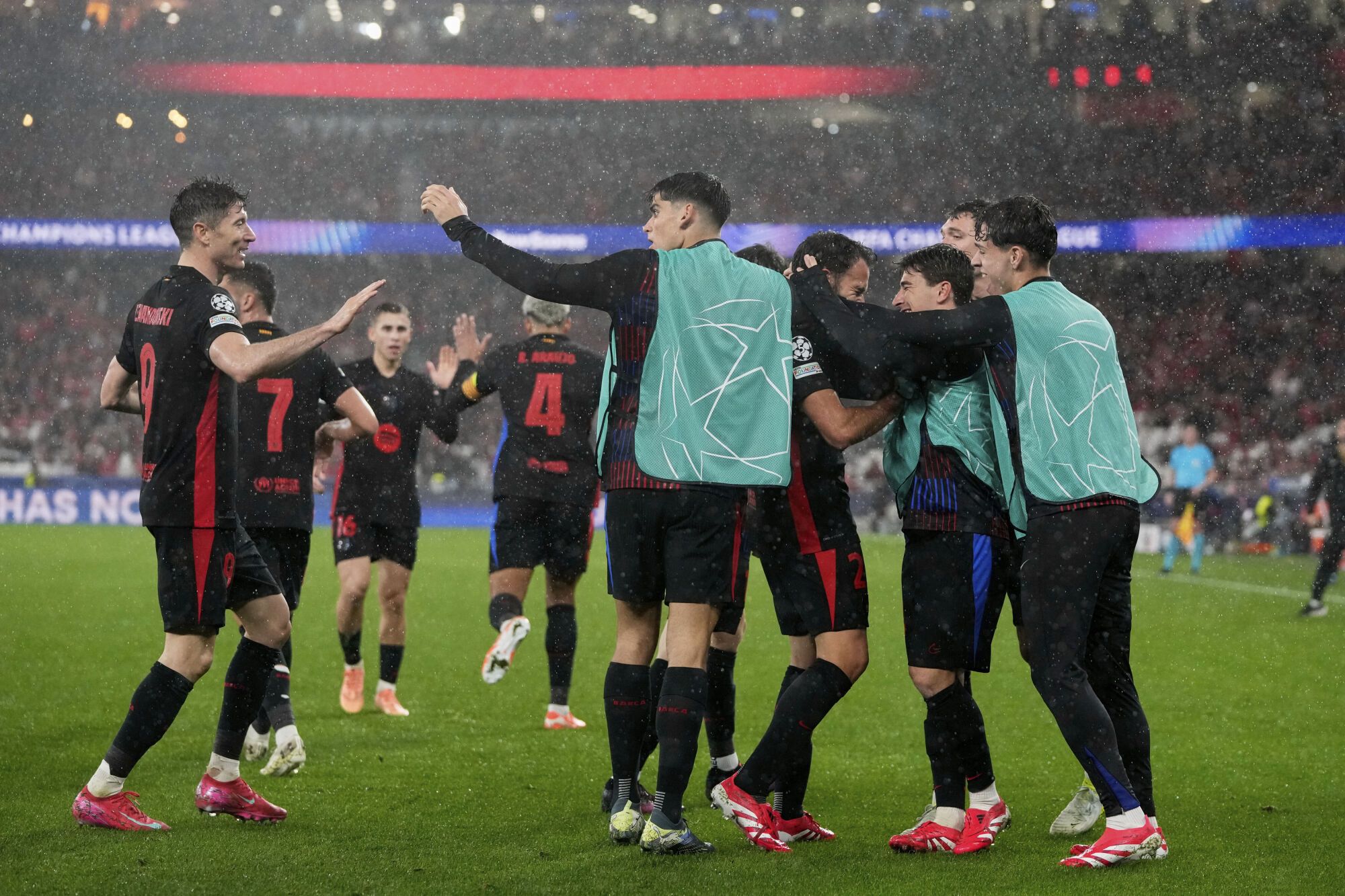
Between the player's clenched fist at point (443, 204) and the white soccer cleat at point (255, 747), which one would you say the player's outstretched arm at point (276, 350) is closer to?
the player's clenched fist at point (443, 204)

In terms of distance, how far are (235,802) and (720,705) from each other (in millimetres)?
1719

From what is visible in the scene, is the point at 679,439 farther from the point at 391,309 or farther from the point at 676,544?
the point at 391,309

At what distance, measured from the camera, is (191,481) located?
4.18m

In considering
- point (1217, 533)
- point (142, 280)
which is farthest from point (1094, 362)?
point (142, 280)

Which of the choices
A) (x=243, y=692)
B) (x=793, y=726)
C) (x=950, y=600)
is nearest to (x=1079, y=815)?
(x=950, y=600)

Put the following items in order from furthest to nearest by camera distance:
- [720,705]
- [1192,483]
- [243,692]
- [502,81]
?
[502,81]
[1192,483]
[720,705]
[243,692]

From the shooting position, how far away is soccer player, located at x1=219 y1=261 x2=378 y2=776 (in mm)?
5453

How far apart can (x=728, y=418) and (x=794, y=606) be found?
2.25 ft

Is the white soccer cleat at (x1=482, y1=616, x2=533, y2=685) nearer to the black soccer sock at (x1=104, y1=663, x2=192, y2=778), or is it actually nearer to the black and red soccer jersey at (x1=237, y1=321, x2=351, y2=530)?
the black and red soccer jersey at (x1=237, y1=321, x2=351, y2=530)

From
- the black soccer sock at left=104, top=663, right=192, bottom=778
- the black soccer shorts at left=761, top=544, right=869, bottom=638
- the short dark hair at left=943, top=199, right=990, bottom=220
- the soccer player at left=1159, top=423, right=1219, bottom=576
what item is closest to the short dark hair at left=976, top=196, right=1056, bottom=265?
the short dark hair at left=943, top=199, right=990, bottom=220

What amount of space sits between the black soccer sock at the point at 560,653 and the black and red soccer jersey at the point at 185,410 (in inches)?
102

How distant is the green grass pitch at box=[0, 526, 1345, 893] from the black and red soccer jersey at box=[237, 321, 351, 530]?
1.07m

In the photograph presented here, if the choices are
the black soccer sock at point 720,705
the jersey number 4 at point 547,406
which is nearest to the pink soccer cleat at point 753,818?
the black soccer sock at point 720,705

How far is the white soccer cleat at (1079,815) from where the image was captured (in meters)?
4.33
